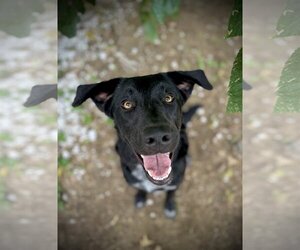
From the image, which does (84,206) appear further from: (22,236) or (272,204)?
(272,204)

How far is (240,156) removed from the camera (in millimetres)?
2295

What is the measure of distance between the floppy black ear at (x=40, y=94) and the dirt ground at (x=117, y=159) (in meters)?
0.32

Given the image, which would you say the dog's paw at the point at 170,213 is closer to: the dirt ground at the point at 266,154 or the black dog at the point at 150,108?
the dirt ground at the point at 266,154

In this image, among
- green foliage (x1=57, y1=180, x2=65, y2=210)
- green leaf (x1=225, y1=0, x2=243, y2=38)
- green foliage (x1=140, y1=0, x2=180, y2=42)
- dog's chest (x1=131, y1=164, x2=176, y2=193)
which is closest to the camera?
green leaf (x1=225, y1=0, x2=243, y2=38)

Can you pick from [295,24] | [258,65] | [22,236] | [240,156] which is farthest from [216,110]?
[295,24]

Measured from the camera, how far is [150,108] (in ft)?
5.26

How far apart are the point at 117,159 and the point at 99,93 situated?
0.67m

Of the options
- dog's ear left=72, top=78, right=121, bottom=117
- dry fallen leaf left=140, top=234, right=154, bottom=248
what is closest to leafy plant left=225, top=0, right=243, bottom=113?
dog's ear left=72, top=78, right=121, bottom=117

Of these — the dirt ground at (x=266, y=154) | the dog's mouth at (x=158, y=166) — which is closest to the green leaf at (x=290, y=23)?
the dirt ground at (x=266, y=154)

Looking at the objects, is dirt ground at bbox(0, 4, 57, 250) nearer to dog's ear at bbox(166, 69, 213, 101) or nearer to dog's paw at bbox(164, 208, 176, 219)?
dog's ear at bbox(166, 69, 213, 101)

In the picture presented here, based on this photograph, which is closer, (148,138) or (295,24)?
(295,24)

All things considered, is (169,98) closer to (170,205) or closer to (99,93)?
(99,93)

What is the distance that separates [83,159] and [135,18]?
0.69m

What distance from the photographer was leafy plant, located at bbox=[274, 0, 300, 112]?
42.4 inches
